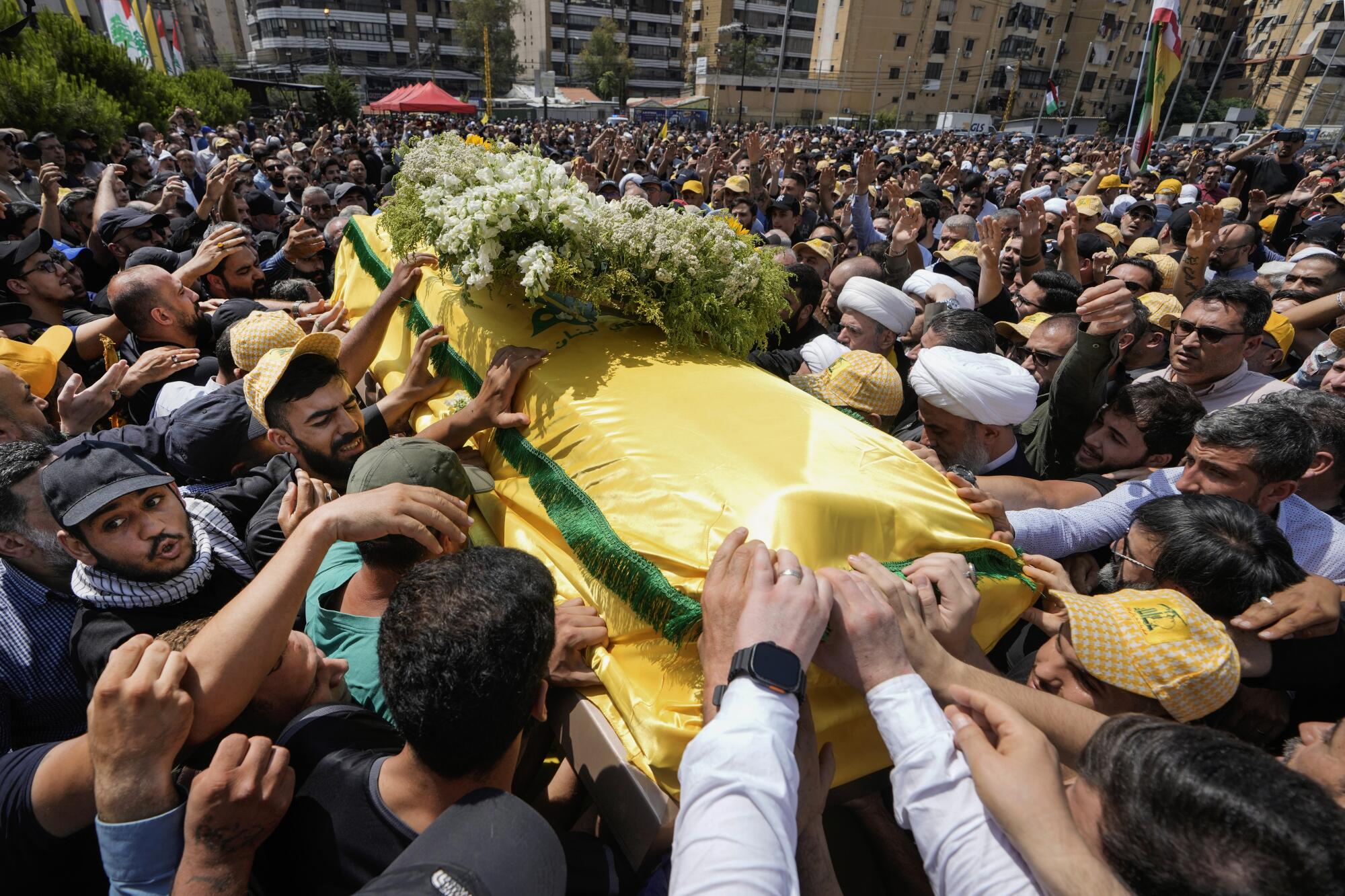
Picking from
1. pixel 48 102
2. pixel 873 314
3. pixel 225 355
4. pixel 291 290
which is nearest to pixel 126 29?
pixel 48 102

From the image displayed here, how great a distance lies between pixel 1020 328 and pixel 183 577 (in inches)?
184

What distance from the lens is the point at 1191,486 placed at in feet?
8.08

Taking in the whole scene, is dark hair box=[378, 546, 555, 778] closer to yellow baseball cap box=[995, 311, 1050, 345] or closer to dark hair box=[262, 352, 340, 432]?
dark hair box=[262, 352, 340, 432]

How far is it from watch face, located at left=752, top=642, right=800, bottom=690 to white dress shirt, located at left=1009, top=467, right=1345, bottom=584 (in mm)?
1511

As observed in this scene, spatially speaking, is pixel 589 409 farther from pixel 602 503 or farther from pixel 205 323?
pixel 205 323

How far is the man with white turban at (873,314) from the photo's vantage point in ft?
12.1

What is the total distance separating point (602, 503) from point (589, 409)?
37 cm

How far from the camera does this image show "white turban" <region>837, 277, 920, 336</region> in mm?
3676

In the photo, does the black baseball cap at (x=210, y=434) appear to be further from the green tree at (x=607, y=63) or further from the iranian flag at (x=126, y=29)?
the green tree at (x=607, y=63)

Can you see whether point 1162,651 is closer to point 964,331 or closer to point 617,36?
point 964,331

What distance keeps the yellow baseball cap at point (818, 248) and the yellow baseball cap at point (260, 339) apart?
4402 mm

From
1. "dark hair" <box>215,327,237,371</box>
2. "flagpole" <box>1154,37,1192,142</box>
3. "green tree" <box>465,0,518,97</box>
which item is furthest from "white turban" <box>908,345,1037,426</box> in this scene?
"green tree" <box>465,0,518,97</box>

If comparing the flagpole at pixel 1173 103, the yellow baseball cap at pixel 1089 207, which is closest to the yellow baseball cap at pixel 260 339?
the yellow baseball cap at pixel 1089 207

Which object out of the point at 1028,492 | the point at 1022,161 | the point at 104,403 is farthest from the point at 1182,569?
the point at 1022,161
